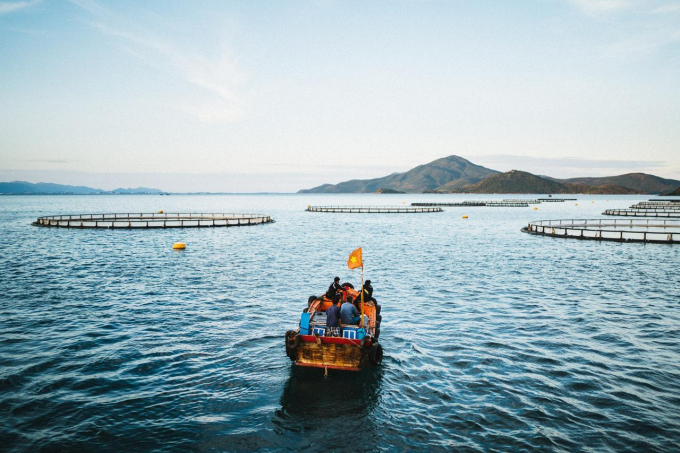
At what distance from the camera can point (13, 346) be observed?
59.7 feet

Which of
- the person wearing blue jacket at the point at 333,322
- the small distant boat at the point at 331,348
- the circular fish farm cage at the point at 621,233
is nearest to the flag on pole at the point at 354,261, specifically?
the person wearing blue jacket at the point at 333,322

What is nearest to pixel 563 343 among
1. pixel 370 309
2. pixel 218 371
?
pixel 370 309


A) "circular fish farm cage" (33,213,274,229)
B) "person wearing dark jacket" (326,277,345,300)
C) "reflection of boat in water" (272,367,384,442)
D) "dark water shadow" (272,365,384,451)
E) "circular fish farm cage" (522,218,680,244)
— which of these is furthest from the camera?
"circular fish farm cage" (33,213,274,229)

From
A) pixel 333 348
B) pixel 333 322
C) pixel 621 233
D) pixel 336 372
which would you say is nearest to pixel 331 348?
pixel 333 348

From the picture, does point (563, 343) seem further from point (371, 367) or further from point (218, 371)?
point (218, 371)

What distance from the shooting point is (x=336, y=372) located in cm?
1614

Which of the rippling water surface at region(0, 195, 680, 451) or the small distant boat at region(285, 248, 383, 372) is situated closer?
the rippling water surface at region(0, 195, 680, 451)

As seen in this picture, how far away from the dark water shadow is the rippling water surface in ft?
0.22

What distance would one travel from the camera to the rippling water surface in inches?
470

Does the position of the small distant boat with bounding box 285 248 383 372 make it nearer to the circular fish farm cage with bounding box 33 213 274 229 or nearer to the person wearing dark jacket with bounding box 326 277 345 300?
the person wearing dark jacket with bounding box 326 277 345 300

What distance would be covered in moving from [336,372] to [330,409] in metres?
2.82

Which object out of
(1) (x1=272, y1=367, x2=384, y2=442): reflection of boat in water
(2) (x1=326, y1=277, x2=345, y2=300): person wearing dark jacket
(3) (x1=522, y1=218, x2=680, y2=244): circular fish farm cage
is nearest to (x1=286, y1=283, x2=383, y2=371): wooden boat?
(1) (x1=272, y1=367, x2=384, y2=442): reflection of boat in water

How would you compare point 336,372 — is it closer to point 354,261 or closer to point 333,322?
point 333,322

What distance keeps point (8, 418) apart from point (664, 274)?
44.1 meters
